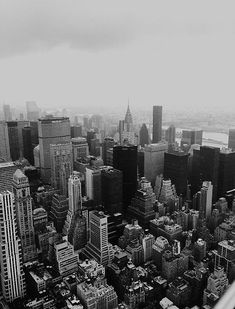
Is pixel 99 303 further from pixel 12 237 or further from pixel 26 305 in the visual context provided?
pixel 12 237

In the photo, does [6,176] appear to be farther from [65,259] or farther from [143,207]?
[143,207]

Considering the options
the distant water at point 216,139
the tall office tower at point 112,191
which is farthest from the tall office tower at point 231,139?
the tall office tower at point 112,191

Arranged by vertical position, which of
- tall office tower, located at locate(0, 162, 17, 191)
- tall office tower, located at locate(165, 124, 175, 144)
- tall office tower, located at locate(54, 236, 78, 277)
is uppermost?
tall office tower, located at locate(165, 124, 175, 144)

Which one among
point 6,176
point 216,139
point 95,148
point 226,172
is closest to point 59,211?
point 6,176

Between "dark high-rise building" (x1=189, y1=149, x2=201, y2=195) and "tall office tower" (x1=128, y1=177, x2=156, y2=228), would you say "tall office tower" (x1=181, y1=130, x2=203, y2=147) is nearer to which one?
"dark high-rise building" (x1=189, y1=149, x2=201, y2=195)

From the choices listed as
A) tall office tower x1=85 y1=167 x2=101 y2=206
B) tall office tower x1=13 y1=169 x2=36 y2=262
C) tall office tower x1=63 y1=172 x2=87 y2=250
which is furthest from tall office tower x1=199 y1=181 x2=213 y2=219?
tall office tower x1=13 y1=169 x2=36 y2=262

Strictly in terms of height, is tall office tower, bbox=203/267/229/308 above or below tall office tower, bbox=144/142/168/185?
below

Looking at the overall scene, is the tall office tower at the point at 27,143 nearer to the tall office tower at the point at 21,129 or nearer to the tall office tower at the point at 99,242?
the tall office tower at the point at 21,129
